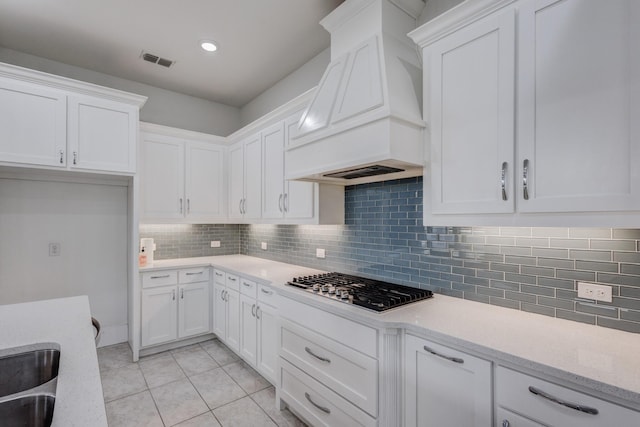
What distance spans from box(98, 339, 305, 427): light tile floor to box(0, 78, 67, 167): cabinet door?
6.68 feet

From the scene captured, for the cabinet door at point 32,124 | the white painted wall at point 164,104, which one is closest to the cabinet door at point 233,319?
the cabinet door at point 32,124

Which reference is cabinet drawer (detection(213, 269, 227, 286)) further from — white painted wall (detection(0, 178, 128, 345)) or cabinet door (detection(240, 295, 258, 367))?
white painted wall (detection(0, 178, 128, 345))

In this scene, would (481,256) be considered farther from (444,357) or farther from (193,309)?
(193,309)

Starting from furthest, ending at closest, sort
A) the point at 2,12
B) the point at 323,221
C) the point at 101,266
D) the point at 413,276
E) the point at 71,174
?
the point at 101,266 → the point at 71,174 → the point at 323,221 → the point at 2,12 → the point at 413,276

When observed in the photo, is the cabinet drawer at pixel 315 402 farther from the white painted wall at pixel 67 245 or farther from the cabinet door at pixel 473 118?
the white painted wall at pixel 67 245

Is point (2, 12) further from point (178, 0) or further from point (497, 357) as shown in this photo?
point (497, 357)

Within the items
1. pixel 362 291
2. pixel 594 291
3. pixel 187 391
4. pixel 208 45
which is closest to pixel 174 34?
pixel 208 45

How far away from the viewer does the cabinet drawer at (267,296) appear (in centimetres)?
255

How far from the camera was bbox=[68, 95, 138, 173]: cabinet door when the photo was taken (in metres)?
2.82

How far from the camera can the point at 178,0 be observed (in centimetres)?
234

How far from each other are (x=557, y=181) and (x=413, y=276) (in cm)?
115

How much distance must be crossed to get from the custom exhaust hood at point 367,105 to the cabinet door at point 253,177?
3.36 ft

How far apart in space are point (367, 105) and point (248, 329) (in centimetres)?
227

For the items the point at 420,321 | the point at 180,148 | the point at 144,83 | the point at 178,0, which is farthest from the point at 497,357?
the point at 144,83
